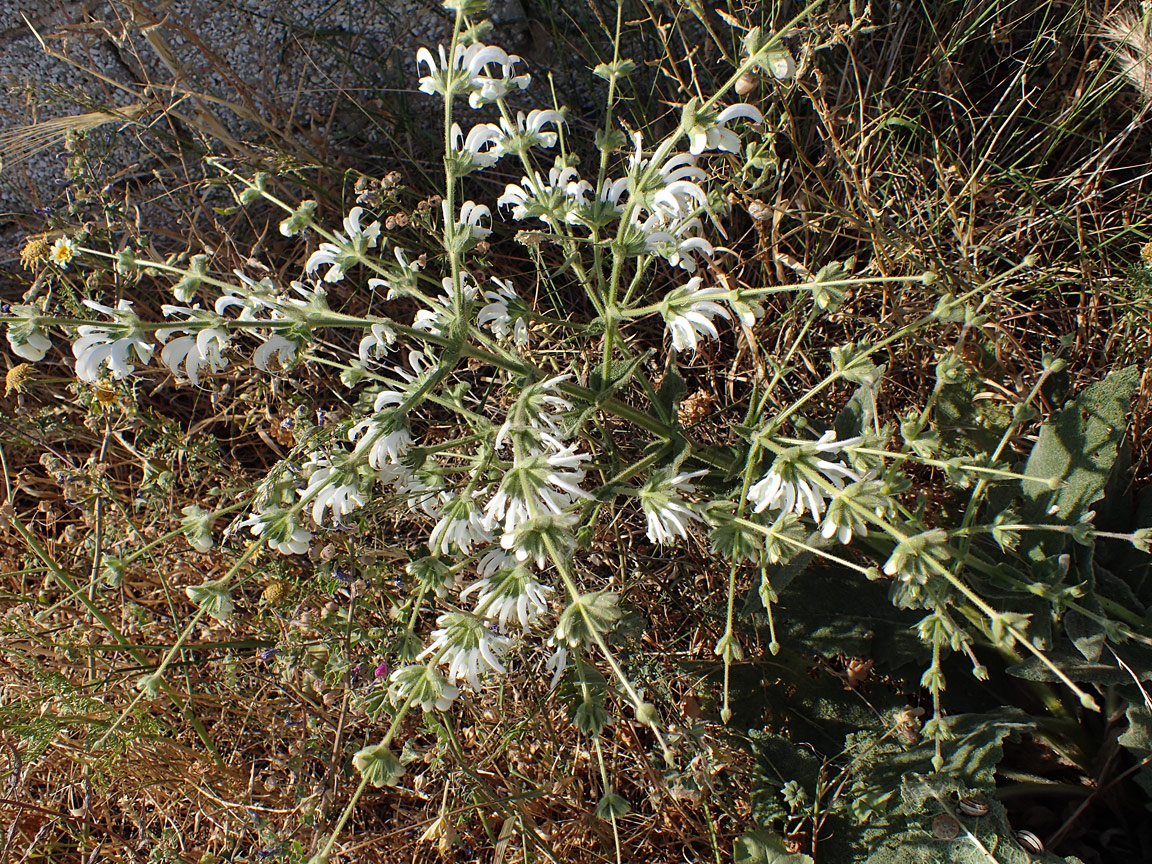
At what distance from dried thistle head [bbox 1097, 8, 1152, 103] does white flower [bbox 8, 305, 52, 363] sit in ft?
8.16

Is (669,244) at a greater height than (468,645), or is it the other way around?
(669,244)

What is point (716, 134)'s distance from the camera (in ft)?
5.01

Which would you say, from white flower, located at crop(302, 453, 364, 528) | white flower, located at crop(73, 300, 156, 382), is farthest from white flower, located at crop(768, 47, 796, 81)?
white flower, located at crop(73, 300, 156, 382)

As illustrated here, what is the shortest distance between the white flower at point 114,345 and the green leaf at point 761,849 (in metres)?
1.60

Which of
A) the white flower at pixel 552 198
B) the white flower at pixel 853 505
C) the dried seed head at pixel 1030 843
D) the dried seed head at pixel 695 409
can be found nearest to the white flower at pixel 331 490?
the white flower at pixel 552 198

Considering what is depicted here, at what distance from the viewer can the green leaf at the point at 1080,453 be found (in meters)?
1.90

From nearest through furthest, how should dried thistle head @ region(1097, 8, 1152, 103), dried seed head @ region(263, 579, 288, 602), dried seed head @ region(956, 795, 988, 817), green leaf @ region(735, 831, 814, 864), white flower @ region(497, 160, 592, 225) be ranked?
1. white flower @ region(497, 160, 592, 225)
2. dried seed head @ region(956, 795, 988, 817)
3. green leaf @ region(735, 831, 814, 864)
4. dried thistle head @ region(1097, 8, 1152, 103)
5. dried seed head @ region(263, 579, 288, 602)

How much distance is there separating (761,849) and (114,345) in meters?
1.67

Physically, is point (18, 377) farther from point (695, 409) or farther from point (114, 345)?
point (695, 409)

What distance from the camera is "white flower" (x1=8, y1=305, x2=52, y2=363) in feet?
4.61

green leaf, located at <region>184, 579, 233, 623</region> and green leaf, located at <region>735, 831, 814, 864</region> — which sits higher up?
green leaf, located at <region>184, 579, 233, 623</region>

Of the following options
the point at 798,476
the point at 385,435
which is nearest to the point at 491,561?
the point at 385,435

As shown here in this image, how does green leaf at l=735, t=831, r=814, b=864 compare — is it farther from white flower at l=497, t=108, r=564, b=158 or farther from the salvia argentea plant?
white flower at l=497, t=108, r=564, b=158

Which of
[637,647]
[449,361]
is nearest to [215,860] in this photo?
[637,647]
